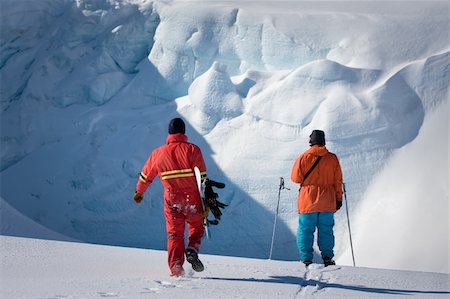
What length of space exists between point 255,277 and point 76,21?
10077 millimetres

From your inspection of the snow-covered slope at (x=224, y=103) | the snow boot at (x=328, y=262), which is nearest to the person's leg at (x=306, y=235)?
the snow boot at (x=328, y=262)

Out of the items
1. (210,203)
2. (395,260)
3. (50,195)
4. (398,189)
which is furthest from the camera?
(50,195)

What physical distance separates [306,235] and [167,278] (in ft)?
5.93

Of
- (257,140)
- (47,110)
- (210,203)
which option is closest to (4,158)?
(47,110)

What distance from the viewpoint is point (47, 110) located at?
13.1 metres

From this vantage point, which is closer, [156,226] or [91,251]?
[91,251]

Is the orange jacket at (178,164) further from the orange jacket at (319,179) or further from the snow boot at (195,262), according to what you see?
the orange jacket at (319,179)

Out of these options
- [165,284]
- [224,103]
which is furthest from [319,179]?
[224,103]

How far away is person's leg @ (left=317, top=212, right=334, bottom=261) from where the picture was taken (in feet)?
19.3

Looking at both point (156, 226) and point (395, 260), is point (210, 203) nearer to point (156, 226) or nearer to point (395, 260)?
point (395, 260)

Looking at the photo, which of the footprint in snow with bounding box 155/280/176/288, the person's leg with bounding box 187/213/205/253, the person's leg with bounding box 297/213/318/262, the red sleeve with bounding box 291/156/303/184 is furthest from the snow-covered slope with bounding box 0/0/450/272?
the footprint in snow with bounding box 155/280/176/288

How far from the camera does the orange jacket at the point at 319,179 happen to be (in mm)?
5777

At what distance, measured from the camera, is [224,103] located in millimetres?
11445

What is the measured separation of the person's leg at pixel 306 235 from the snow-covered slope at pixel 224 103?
3.40 metres
